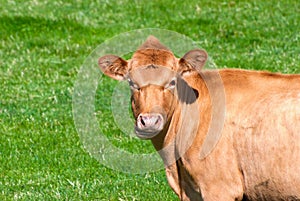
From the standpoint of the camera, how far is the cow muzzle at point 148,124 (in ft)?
28.1

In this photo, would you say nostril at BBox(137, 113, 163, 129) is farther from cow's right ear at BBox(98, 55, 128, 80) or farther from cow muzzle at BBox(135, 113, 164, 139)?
cow's right ear at BBox(98, 55, 128, 80)

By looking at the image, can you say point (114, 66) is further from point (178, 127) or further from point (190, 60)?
point (178, 127)

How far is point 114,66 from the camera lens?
9305 millimetres

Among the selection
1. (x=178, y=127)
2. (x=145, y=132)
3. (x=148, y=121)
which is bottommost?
(x=178, y=127)

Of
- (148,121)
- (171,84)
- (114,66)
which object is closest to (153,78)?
(171,84)

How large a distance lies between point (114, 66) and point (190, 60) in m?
0.77

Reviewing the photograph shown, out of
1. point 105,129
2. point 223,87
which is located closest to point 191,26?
point 105,129

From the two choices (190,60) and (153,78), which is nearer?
(153,78)

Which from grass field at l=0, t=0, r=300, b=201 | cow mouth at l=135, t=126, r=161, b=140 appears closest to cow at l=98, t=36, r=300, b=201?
cow mouth at l=135, t=126, r=161, b=140

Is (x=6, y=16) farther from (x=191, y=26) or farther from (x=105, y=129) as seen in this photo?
(x=105, y=129)

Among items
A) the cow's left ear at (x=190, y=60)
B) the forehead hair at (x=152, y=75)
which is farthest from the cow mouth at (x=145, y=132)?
the cow's left ear at (x=190, y=60)

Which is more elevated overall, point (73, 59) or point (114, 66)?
point (114, 66)

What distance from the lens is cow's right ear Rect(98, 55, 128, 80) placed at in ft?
30.3

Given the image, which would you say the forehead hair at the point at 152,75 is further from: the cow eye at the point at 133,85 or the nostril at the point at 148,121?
the nostril at the point at 148,121
